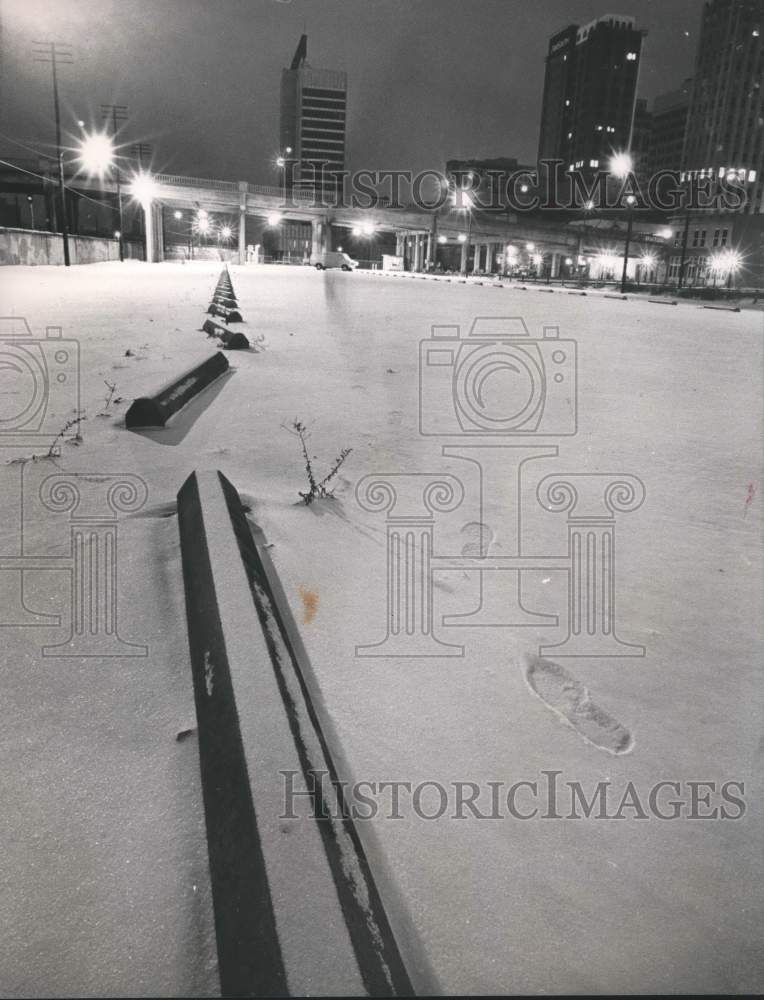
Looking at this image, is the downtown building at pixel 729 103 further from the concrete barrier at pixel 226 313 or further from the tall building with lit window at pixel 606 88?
the concrete barrier at pixel 226 313

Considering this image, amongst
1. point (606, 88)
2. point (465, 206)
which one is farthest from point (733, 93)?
point (465, 206)

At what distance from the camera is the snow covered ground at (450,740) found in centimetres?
155

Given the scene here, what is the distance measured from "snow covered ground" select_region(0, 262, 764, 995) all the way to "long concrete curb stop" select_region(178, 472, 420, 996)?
0.42ft

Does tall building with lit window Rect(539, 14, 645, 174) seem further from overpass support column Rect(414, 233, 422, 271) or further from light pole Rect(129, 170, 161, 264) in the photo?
light pole Rect(129, 170, 161, 264)

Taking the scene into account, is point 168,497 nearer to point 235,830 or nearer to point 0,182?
point 235,830

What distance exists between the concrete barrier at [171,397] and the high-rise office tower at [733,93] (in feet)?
500

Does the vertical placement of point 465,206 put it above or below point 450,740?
above

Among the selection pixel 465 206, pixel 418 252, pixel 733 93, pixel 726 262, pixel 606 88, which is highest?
pixel 606 88

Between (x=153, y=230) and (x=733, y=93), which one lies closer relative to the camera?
(x=153, y=230)

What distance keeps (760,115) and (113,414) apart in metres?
169

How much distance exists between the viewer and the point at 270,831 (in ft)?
5.08

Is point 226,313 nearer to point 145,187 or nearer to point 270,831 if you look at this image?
point 270,831

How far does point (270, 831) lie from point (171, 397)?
184 inches

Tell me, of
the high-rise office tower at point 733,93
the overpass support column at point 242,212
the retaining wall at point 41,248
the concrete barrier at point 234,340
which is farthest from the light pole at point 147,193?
the high-rise office tower at point 733,93
